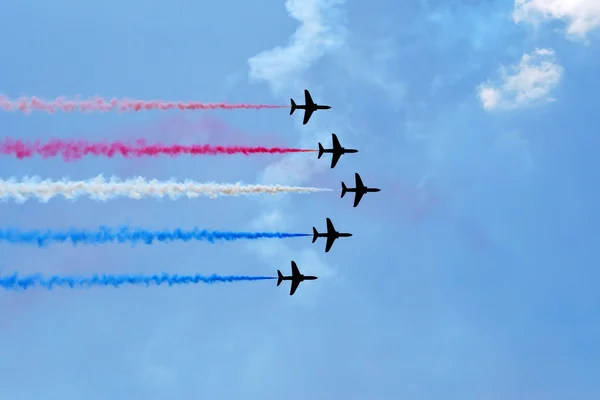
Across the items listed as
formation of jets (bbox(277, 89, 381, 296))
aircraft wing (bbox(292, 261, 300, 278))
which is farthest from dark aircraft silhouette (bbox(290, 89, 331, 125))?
aircraft wing (bbox(292, 261, 300, 278))

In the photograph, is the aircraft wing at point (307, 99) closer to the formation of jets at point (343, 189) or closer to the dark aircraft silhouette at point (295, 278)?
the formation of jets at point (343, 189)

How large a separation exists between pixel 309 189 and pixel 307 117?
30.7 feet

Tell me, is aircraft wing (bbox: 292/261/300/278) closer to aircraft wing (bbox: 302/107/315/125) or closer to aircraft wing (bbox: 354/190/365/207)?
aircraft wing (bbox: 354/190/365/207)

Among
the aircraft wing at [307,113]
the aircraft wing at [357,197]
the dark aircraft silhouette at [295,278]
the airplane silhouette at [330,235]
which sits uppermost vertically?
the aircraft wing at [307,113]

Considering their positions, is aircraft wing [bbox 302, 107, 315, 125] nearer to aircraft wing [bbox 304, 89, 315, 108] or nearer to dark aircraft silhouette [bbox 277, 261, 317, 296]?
aircraft wing [bbox 304, 89, 315, 108]

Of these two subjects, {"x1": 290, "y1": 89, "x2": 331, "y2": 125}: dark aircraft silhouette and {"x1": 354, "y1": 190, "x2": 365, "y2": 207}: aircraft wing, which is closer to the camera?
{"x1": 290, "y1": 89, "x2": 331, "y2": 125}: dark aircraft silhouette

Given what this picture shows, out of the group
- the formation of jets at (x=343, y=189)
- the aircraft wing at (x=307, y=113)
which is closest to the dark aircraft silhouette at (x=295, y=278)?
the formation of jets at (x=343, y=189)

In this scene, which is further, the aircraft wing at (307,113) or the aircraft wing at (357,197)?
the aircraft wing at (357,197)

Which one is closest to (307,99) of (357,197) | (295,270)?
(357,197)

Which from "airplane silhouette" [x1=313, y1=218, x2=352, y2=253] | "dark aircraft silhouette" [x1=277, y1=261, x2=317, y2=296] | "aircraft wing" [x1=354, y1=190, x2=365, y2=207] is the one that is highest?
"aircraft wing" [x1=354, y1=190, x2=365, y2=207]

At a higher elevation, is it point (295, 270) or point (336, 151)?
point (336, 151)

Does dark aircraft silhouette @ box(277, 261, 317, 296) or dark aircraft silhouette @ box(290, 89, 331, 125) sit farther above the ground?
dark aircraft silhouette @ box(290, 89, 331, 125)

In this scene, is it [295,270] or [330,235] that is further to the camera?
[330,235]

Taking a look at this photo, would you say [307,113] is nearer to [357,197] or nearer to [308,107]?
[308,107]
